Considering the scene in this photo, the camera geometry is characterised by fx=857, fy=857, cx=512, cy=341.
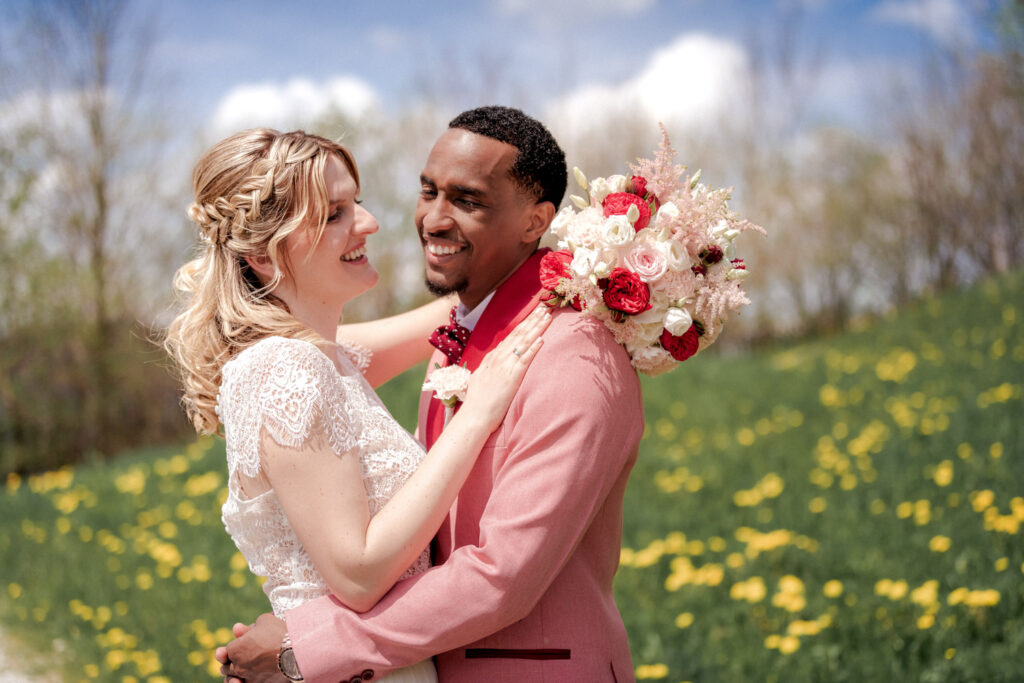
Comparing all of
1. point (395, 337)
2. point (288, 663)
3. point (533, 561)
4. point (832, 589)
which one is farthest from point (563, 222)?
point (832, 589)

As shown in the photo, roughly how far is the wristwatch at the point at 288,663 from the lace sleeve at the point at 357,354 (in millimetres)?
1051

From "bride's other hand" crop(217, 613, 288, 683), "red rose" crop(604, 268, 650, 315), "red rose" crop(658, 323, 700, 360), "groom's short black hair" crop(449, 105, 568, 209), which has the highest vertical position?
"groom's short black hair" crop(449, 105, 568, 209)

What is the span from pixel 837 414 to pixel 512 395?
7.28m

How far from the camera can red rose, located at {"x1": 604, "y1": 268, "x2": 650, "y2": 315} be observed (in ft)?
6.32

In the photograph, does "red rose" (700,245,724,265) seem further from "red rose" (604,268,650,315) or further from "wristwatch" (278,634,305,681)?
"wristwatch" (278,634,305,681)

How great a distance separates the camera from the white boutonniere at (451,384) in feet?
7.25

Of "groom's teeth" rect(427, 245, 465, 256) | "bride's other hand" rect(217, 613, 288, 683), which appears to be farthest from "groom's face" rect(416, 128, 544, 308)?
"bride's other hand" rect(217, 613, 288, 683)

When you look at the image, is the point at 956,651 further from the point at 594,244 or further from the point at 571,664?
the point at 594,244

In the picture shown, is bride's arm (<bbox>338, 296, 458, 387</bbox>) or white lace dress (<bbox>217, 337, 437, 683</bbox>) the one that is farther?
bride's arm (<bbox>338, 296, 458, 387</bbox>)

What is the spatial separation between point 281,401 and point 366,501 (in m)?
0.31

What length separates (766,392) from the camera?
1020cm

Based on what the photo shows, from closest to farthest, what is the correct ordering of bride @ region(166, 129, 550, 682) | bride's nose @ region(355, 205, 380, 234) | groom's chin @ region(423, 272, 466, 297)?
1. bride @ region(166, 129, 550, 682)
2. groom's chin @ region(423, 272, 466, 297)
3. bride's nose @ region(355, 205, 380, 234)

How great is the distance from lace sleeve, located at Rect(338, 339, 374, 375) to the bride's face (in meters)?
0.45

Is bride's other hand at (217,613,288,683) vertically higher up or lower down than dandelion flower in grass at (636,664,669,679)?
higher up
